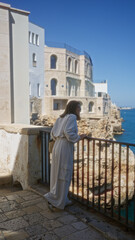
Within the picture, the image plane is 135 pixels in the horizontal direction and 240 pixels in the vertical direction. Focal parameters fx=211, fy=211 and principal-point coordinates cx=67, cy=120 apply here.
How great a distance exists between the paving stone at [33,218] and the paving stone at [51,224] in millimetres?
100

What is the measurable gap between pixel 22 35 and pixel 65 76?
106ft

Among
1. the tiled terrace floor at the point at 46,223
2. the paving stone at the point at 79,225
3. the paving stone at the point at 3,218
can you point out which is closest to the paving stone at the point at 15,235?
the tiled terrace floor at the point at 46,223

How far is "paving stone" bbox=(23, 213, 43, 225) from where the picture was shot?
3014 mm

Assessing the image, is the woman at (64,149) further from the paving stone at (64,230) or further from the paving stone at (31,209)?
the paving stone at (64,230)

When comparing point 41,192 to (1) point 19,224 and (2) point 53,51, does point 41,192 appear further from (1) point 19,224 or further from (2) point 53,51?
(2) point 53,51

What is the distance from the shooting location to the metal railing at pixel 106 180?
9.72 feet

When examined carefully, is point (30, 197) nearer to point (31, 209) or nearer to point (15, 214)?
point (31, 209)

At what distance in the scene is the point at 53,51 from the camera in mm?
37594

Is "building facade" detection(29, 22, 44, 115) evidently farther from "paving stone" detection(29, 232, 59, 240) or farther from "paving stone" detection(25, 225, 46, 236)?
"paving stone" detection(29, 232, 59, 240)

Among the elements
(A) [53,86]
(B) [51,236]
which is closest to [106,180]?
(B) [51,236]

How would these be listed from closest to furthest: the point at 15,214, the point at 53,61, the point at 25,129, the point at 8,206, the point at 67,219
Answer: the point at 67,219 → the point at 15,214 → the point at 8,206 → the point at 25,129 → the point at 53,61

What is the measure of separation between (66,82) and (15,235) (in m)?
37.2

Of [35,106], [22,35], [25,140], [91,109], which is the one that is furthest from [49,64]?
[25,140]

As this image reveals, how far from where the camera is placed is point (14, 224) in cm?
294
